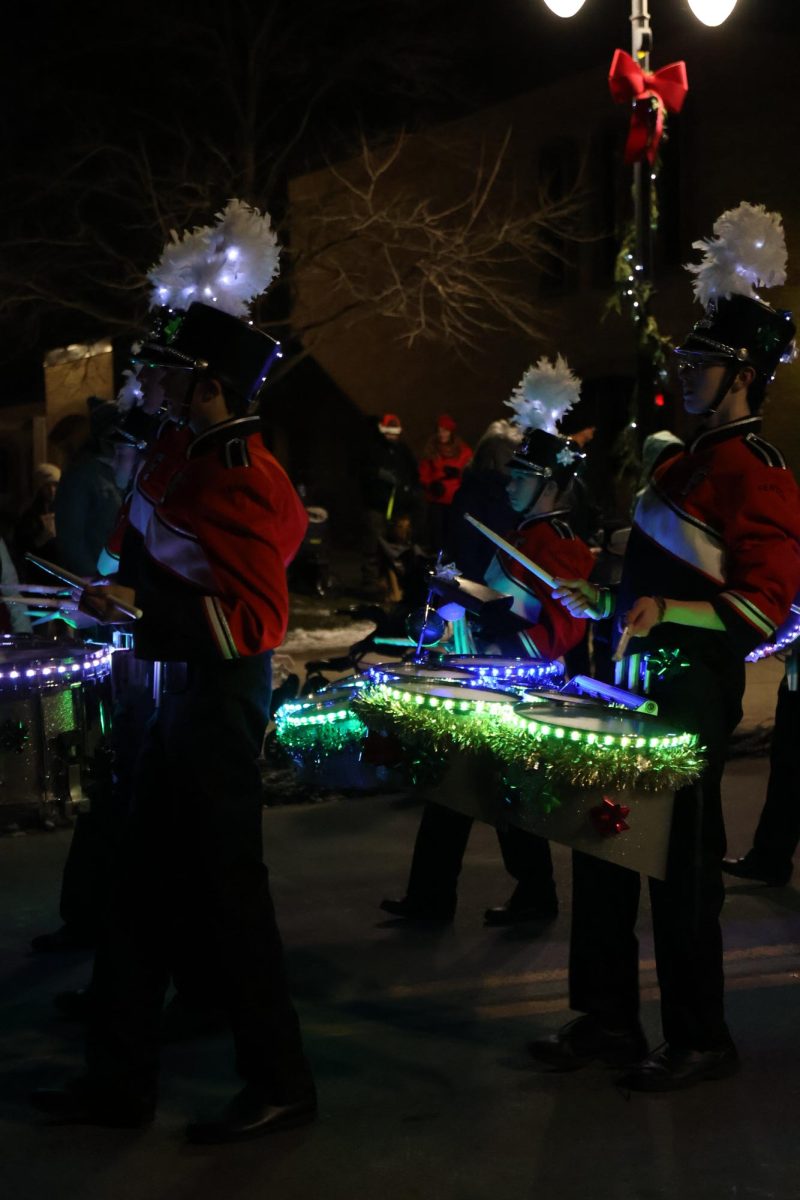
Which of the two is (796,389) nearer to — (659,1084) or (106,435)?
(106,435)

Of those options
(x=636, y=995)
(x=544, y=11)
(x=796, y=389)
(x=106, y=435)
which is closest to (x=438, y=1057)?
(x=636, y=995)

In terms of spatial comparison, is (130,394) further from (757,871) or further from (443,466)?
(443,466)

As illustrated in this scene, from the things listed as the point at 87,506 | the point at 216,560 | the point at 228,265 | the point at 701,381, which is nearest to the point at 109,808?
the point at 216,560

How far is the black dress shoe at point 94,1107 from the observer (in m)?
4.30

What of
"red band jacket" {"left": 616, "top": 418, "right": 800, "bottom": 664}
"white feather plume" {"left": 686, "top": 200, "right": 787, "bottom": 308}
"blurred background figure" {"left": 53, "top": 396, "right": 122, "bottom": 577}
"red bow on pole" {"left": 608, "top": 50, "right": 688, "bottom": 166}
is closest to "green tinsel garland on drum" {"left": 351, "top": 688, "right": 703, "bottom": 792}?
"red band jacket" {"left": 616, "top": 418, "right": 800, "bottom": 664}

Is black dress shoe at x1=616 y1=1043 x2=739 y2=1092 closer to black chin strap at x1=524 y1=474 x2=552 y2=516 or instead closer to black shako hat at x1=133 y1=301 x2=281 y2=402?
black shako hat at x1=133 y1=301 x2=281 y2=402

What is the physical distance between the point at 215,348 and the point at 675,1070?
2.52 meters

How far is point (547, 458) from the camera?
6461 mm

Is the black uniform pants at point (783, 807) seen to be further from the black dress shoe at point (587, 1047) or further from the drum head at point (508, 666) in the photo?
the black dress shoe at point (587, 1047)

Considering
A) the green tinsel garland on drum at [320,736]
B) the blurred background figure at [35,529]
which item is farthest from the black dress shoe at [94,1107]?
the blurred background figure at [35,529]

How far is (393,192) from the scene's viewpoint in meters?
22.4

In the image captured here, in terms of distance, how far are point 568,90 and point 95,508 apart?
1551cm

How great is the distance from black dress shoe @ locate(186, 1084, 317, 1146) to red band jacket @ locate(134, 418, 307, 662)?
124 cm

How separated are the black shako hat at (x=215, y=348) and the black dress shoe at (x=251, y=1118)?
6.60ft
